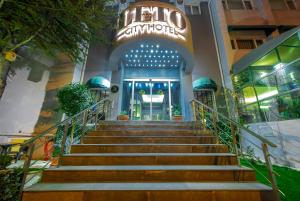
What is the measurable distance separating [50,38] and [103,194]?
485 cm

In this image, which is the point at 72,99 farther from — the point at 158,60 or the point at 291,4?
the point at 291,4

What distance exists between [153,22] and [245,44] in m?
7.69

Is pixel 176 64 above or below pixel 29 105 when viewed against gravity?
above

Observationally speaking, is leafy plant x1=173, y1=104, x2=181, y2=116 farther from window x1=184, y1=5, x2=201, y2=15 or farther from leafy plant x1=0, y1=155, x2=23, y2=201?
window x1=184, y1=5, x2=201, y2=15

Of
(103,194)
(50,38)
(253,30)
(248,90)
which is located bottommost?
(103,194)

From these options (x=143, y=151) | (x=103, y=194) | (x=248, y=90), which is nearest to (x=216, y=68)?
(x=248, y=90)

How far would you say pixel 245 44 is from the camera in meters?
10.7

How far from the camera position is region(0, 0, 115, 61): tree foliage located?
12.2 feet

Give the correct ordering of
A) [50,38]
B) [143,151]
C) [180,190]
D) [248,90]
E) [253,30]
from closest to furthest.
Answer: [180,190]
[143,151]
[50,38]
[248,90]
[253,30]

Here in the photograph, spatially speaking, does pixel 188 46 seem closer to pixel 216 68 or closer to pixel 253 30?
pixel 216 68

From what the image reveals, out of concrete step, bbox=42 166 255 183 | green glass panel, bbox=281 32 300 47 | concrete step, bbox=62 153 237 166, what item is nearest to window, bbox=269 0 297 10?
green glass panel, bbox=281 32 300 47

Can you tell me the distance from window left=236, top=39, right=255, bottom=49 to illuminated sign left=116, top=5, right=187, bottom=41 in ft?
17.3

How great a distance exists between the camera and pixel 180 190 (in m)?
2.23

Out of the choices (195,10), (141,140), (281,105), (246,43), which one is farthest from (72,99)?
(246,43)
